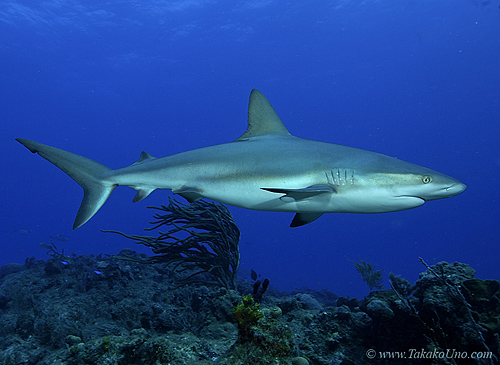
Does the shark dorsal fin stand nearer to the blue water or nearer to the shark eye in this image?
the shark eye

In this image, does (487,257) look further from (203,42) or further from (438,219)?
(203,42)

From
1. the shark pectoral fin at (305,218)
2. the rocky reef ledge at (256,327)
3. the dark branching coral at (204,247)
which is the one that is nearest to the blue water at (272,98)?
the dark branching coral at (204,247)

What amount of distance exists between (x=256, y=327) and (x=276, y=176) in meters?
1.88

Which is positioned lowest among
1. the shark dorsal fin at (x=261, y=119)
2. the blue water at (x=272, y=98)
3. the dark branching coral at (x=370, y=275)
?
the dark branching coral at (x=370, y=275)

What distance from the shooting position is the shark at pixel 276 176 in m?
3.12

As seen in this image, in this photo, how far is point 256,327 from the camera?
2.34 meters

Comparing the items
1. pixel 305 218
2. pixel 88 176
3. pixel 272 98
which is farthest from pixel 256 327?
pixel 272 98

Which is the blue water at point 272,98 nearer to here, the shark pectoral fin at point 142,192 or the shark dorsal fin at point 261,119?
the shark dorsal fin at point 261,119

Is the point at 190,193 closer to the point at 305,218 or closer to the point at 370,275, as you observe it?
the point at 305,218

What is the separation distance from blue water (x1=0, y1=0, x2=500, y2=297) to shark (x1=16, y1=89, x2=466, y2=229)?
415 inches

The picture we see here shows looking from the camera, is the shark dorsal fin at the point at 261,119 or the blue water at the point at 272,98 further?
the blue water at the point at 272,98

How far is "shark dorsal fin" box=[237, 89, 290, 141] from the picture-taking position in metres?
4.91

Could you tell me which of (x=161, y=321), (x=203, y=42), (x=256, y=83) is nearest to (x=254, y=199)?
(x=161, y=321)

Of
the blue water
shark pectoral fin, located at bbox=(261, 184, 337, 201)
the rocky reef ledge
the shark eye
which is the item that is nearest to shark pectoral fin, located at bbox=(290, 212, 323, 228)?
shark pectoral fin, located at bbox=(261, 184, 337, 201)
